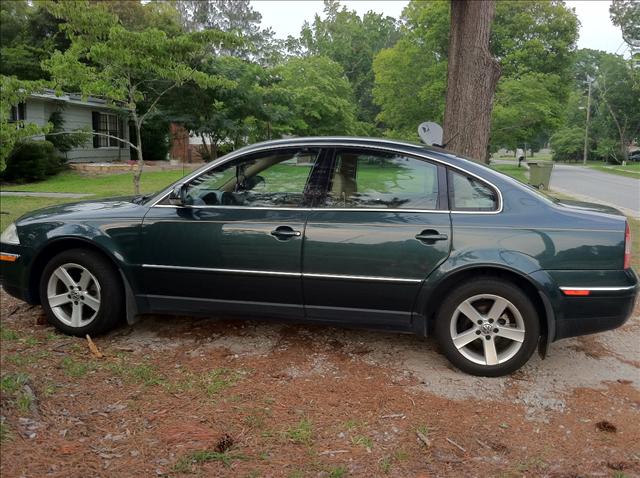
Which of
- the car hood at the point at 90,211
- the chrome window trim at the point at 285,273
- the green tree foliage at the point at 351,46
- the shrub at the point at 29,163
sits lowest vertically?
the chrome window trim at the point at 285,273

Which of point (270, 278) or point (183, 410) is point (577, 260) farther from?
point (183, 410)

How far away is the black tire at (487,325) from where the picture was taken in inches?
145

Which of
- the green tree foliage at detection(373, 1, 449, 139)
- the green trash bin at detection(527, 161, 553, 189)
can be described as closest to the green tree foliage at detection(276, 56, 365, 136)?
the green tree foliage at detection(373, 1, 449, 139)

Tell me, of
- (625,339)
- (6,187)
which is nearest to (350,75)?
(6,187)

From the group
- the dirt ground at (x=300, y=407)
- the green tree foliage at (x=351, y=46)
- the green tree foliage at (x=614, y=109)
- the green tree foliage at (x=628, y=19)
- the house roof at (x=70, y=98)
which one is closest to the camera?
the dirt ground at (x=300, y=407)

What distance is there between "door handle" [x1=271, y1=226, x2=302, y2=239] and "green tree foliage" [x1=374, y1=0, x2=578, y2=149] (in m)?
30.7

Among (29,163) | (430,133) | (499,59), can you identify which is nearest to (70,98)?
(29,163)

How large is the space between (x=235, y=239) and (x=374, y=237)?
102cm

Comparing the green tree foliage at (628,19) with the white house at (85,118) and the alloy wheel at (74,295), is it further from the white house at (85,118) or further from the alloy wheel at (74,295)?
the white house at (85,118)

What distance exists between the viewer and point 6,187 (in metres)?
16.9

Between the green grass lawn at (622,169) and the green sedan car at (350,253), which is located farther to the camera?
the green grass lawn at (622,169)

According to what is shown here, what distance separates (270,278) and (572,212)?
2.14 meters

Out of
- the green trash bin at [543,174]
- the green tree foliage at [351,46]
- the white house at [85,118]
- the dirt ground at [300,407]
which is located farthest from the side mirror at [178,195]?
the green tree foliage at [351,46]

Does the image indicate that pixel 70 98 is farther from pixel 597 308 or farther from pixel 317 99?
pixel 597 308
